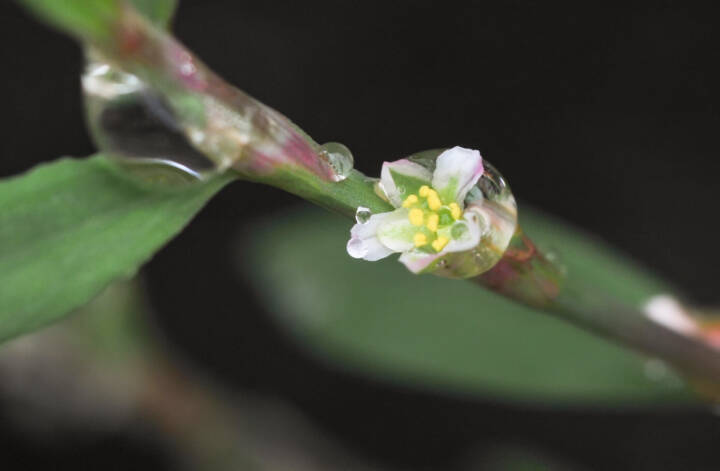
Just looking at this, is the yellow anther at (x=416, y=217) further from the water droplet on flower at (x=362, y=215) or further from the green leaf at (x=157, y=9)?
the green leaf at (x=157, y=9)

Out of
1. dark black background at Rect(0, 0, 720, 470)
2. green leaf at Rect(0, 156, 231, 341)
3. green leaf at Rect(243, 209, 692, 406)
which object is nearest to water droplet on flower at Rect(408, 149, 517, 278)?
green leaf at Rect(0, 156, 231, 341)

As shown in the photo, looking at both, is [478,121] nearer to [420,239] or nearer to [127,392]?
[127,392]

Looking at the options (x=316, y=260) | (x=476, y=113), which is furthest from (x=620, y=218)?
(x=316, y=260)

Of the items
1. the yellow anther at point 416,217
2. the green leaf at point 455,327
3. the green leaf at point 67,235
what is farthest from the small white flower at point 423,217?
the green leaf at point 455,327

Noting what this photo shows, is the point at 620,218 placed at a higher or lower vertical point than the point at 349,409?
higher

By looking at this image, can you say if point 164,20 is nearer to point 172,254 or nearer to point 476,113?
point 476,113

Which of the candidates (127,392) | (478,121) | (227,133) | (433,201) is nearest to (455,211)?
Result: (433,201)

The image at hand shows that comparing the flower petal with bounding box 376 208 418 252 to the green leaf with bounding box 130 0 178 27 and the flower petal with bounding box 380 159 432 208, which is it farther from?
the green leaf with bounding box 130 0 178 27

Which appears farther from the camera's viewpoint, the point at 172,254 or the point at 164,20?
the point at 172,254
